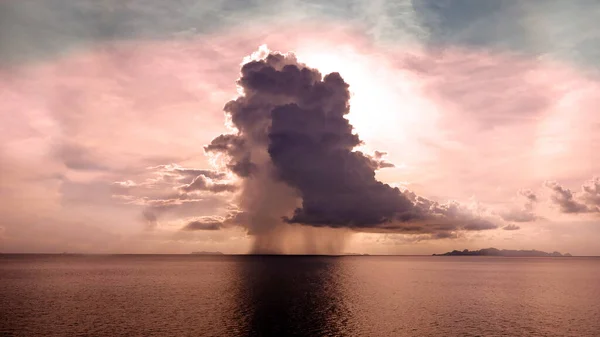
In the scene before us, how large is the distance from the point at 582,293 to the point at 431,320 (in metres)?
93.7

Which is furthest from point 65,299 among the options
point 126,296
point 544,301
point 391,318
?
point 544,301

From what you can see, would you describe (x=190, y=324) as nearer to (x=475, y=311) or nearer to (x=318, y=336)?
(x=318, y=336)

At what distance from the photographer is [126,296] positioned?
12681cm

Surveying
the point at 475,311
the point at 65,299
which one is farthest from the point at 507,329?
the point at 65,299

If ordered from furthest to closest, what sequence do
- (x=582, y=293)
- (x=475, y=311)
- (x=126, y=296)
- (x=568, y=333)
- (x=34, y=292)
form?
(x=582, y=293) → (x=34, y=292) → (x=126, y=296) → (x=475, y=311) → (x=568, y=333)

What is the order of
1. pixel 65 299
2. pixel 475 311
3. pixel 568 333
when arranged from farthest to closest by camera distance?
pixel 65 299, pixel 475 311, pixel 568 333

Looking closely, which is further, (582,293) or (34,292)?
(582,293)

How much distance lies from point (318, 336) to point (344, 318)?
59.3ft

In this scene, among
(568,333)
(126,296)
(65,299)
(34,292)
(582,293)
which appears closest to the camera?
(568,333)

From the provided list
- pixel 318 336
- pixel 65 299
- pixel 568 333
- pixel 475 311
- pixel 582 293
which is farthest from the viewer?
pixel 582 293

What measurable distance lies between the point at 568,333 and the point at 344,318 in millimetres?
42879

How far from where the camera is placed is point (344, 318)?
91562 millimetres

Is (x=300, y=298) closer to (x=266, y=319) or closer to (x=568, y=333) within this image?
(x=266, y=319)

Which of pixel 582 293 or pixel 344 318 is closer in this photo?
pixel 344 318
